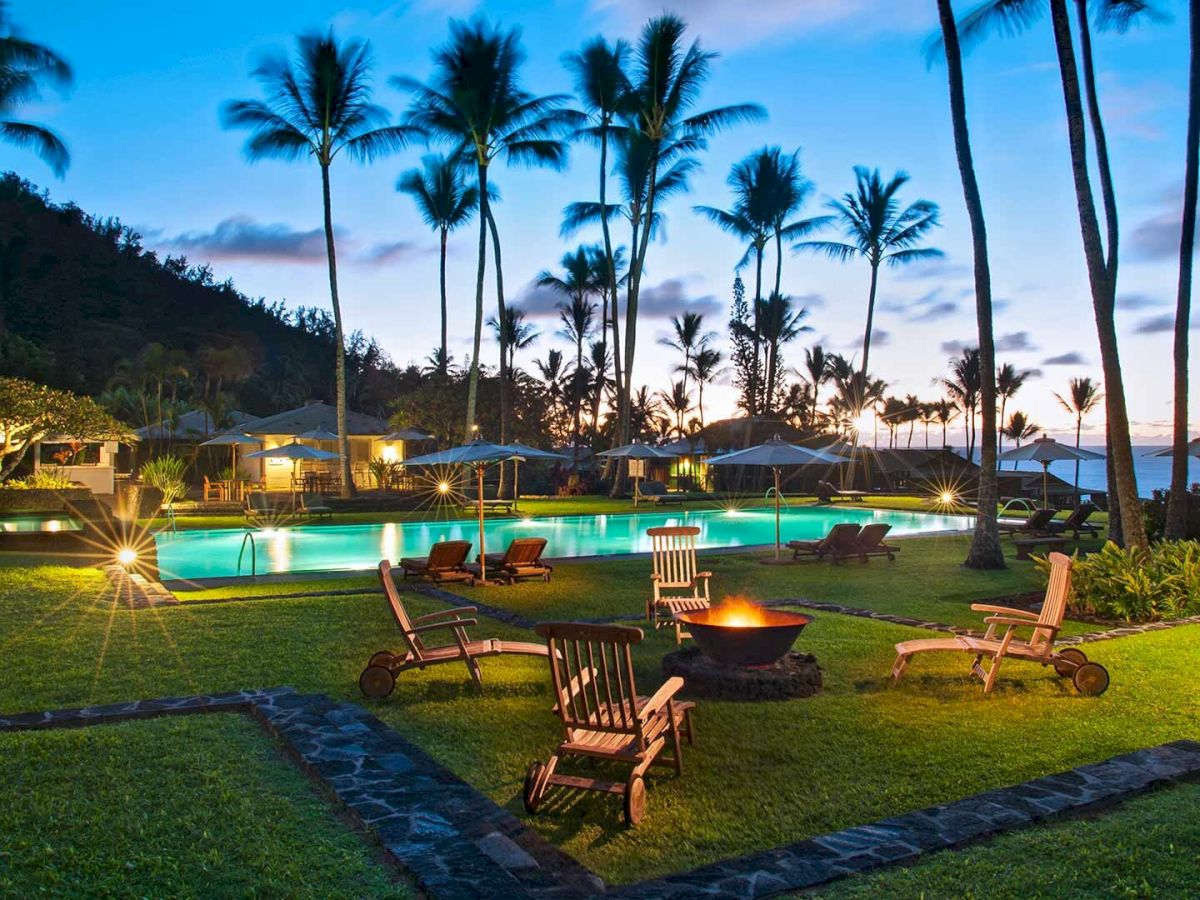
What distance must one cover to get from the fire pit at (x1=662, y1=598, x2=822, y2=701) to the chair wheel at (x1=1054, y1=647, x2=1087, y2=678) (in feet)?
5.57

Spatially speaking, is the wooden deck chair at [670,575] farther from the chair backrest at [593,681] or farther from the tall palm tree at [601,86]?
the tall palm tree at [601,86]

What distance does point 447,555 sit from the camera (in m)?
11.4

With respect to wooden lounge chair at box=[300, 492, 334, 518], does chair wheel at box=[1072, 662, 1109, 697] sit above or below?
below

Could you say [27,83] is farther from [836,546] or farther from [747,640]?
[747,640]

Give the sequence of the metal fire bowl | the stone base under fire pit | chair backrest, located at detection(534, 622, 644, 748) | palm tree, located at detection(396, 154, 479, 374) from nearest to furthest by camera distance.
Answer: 1. chair backrest, located at detection(534, 622, 644, 748)
2. the stone base under fire pit
3. the metal fire bowl
4. palm tree, located at detection(396, 154, 479, 374)

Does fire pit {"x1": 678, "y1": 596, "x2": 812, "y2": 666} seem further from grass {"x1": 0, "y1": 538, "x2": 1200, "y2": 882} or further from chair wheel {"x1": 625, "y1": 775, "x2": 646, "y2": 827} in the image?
chair wheel {"x1": 625, "y1": 775, "x2": 646, "y2": 827}

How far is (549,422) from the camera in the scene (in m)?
38.8

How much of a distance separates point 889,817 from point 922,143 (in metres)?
15.3

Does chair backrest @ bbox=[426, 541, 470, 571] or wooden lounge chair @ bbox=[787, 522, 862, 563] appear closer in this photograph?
chair backrest @ bbox=[426, 541, 470, 571]

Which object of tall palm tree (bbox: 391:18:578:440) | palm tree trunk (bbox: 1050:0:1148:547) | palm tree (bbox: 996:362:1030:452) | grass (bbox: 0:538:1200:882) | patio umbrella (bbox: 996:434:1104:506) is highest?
A: tall palm tree (bbox: 391:18:578:440)

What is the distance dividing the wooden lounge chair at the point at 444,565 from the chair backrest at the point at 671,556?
3151 millimetres

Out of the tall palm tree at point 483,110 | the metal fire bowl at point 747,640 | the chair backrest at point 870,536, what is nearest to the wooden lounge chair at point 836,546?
the chair backrest at point 870,536

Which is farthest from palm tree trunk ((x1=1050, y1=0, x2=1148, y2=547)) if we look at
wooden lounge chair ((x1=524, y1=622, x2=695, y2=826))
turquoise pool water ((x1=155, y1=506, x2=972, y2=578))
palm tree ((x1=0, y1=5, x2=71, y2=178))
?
palm tree ((x1=0, y1=5, x2=71, y2=178))

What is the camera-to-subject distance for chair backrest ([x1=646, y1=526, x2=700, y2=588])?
8979mm
